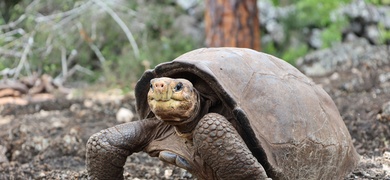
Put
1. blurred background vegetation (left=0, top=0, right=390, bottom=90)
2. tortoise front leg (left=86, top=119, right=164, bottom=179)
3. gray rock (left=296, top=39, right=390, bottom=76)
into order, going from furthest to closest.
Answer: blurred background vegetation (left=0, top=0, right=390, bottom=90), gray rock (left=296, top=39, right=390, bottom=76), tortoise front leg (left=86, top=119, right=164, bottom=179)

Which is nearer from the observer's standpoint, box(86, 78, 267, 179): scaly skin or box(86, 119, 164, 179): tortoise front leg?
box(86, 78, 267, 179): scaly skin

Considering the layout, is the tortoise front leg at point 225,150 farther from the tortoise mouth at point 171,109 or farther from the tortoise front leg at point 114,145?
the tortoise front leg at point 114,145

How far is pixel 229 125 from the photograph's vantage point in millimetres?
1823

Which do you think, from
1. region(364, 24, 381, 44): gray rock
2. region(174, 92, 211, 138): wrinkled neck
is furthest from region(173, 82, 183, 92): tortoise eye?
region(364, 24, 381, 44): gray rock

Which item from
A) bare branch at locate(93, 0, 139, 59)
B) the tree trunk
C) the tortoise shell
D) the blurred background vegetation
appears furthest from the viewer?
bare branch at locate(93, 0, 139, 59)

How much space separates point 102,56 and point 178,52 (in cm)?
124

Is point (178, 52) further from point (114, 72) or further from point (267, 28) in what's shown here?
point (267, 28)

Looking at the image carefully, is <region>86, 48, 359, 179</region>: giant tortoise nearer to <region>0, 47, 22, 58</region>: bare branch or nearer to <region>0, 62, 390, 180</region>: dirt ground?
<region>0, 62, 390, 180</region>: dirt ground

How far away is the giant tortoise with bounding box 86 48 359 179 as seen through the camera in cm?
180

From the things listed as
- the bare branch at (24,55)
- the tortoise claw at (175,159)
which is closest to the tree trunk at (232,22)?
the bare branch at (24,55)

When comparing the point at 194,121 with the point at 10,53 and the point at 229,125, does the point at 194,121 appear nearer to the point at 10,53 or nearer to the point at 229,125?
the point at 229,125

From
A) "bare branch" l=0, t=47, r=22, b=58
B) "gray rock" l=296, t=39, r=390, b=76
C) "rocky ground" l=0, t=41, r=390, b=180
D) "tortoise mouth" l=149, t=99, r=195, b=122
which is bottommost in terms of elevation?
"gray rock" l=296, t=39, r=390, b=76

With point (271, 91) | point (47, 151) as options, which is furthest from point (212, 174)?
point (47, 151)

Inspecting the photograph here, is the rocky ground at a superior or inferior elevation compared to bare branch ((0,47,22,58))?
inferior
